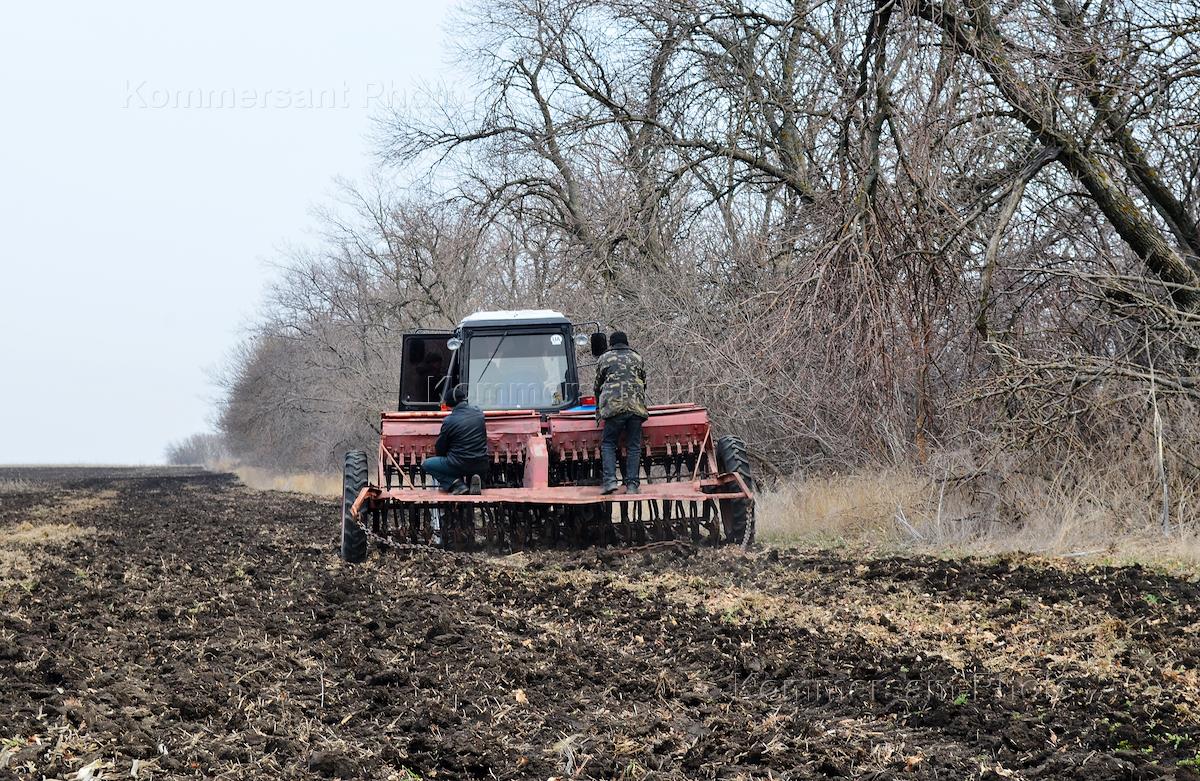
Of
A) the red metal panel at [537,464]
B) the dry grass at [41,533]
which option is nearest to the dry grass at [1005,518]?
the red metal panel at [537,464]

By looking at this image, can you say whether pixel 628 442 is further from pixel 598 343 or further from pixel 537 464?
pixel 598 343

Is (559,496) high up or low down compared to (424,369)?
down

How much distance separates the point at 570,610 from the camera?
27.4 ft

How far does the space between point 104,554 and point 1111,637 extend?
9.89 metres

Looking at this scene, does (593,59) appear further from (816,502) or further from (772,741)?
(772,741)

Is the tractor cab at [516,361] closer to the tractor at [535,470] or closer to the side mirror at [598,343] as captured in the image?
the tractor at [535,470]

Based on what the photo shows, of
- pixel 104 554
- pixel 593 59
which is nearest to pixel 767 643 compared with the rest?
pixel 104 554

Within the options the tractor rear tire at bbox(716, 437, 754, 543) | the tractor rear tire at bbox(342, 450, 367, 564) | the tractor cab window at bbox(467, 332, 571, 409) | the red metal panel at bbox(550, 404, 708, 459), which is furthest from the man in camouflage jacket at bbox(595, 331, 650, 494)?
the tractor rear tire at bbox(342, 450, 367, 564)

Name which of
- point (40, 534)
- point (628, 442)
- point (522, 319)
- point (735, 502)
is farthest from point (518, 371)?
point (40, 534)

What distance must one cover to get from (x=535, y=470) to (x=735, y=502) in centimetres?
191

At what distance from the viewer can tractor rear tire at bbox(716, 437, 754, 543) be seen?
1200 centimetres

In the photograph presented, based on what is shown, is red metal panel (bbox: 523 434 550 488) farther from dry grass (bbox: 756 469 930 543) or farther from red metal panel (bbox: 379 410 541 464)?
dry grass (bbox: 756 469 930 543)

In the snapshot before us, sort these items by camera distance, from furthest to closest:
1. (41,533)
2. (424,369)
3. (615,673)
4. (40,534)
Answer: (41,533)
(40,534)
(424,369)
(615,673)

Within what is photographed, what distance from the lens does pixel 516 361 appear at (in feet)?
47.1
